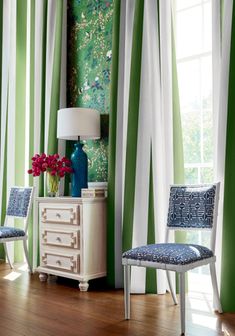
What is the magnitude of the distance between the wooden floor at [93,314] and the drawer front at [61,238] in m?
0.38

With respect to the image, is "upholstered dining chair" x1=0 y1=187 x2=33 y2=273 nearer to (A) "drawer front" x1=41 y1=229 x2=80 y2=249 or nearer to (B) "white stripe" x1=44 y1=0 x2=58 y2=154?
(A) "drawer front" x1=41 y1=229 x2=80 y2=249

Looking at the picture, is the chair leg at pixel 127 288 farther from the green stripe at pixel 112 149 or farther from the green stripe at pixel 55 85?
the green stripe at pixel 55 85

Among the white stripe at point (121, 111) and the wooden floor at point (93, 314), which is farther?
the white stripe at point (121, 111)

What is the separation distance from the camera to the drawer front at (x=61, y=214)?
3.39 meters

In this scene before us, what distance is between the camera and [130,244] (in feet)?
10.9

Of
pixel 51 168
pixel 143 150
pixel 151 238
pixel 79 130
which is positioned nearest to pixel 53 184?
pixel 51 168

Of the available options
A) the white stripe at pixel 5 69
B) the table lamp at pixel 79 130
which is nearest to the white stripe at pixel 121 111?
the table lamp at pixel 79 130

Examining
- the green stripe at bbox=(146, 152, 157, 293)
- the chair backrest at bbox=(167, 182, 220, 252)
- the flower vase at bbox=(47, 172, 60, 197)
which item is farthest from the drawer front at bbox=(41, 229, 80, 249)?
the chair backrest at bbox=(167, 182, 220, 252)

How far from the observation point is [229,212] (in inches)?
109

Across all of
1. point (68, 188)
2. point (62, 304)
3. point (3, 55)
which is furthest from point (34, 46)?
point (62, 304)

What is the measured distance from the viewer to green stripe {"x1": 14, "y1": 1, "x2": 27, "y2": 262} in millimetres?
4719

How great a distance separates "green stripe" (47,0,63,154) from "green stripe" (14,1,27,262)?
0.78 meters

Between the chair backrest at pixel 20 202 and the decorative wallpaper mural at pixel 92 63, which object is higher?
the decorative wallpaper mural at pixel 92 63

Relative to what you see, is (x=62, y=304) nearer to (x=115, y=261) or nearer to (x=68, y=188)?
(x=115, y=261)
